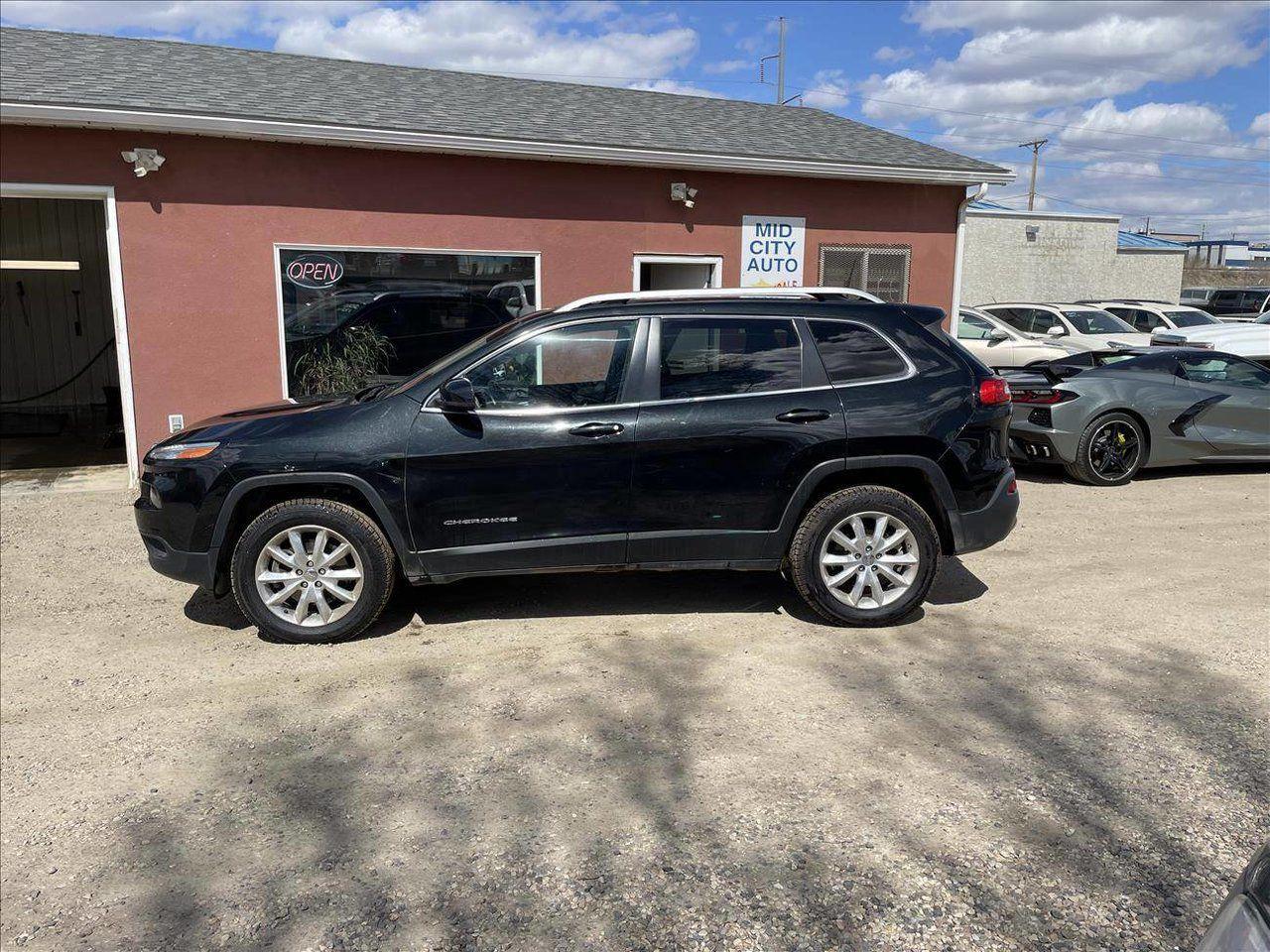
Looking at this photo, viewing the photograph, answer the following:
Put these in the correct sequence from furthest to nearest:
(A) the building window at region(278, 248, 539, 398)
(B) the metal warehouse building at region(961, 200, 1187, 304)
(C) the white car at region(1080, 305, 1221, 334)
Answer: (B) the metal warehouse building at region(961, 200, 1187, 304), (C) the white car at region(1080, 305, 1221, 334), (A) the building window at region(278, 248, 539, 398)

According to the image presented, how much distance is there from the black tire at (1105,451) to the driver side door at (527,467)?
19.7 feet

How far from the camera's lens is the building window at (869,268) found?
11.7 metres

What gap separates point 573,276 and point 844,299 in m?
5.52

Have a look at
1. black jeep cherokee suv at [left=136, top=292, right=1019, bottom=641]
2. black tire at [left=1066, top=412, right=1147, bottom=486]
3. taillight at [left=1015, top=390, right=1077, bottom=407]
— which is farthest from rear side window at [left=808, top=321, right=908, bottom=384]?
black tire at [left=1066, top=412, right=1147, bottom=486]

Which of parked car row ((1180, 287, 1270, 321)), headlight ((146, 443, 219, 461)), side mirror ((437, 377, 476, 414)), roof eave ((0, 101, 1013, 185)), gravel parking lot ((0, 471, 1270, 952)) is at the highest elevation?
roof eave ((0, 101, 1013, 185))

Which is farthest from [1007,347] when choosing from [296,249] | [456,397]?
[456,397]

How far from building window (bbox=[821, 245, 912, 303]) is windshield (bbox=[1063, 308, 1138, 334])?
6.34 meters

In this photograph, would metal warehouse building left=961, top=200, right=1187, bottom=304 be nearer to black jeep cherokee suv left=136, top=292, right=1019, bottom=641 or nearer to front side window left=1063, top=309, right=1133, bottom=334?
front side window left=1063, top=309, right=1133, bottom=334

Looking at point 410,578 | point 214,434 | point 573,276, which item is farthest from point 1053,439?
point 214,434

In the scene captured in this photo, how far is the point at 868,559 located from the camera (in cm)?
521

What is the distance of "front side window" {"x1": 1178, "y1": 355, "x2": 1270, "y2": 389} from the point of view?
9.56 m

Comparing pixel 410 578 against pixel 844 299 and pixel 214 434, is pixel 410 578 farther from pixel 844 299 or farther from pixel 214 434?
pixel 844 299

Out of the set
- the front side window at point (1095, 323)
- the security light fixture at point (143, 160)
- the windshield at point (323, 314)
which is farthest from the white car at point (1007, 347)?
the security light fixture at point (143, 160)

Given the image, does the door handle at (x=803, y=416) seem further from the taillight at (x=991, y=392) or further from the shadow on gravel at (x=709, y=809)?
the shadow on gravel at (x=709, y=809)
